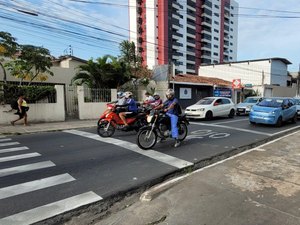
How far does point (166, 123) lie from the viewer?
7.79 metres

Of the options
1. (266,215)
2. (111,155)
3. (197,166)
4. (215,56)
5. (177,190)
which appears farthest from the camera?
(215,56)

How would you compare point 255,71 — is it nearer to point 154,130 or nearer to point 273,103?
point 273,103

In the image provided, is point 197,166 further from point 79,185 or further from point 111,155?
point 79,185

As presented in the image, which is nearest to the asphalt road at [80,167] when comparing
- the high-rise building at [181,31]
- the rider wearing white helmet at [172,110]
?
the rider wearing white helmet at [172,110]

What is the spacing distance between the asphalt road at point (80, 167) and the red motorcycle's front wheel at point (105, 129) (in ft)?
1.23

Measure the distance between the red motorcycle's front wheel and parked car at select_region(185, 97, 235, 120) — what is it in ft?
25.0

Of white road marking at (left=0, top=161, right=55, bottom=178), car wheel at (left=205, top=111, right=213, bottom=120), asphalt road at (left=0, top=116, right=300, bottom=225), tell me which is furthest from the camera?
car wheel at (left=205, top=111, right=213, bottom=120)

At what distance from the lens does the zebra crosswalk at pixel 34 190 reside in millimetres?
3391

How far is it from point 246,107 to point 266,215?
1785 centimetres

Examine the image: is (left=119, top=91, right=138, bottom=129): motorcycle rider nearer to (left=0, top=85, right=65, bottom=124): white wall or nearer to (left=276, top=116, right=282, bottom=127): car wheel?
(left=0, top=85, right=65, bottom=124): white wall

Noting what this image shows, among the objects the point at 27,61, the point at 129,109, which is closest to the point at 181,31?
the point at 27,61

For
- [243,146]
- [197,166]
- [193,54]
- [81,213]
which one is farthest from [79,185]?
[193,54]

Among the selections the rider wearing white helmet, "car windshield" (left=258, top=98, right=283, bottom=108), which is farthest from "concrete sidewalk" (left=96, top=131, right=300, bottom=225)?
"car windshield" (left=258, top=98, right=283, bottom=108)

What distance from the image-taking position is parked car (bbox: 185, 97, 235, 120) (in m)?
15.5
